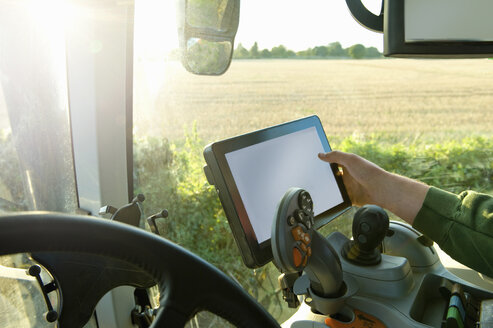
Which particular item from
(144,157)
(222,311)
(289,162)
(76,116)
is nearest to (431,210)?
(289,162)

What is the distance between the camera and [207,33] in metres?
1.22

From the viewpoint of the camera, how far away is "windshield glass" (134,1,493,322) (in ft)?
7.53

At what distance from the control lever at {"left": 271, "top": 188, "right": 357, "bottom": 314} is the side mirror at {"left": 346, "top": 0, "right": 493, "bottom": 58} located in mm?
461

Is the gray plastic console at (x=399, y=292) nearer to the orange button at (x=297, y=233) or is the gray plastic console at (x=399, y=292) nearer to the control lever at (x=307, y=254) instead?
the control lever at (x=307, y=254)

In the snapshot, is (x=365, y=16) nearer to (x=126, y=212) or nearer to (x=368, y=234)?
(x=368, y=234)

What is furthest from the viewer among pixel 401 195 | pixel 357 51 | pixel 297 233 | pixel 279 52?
pixel 279 52

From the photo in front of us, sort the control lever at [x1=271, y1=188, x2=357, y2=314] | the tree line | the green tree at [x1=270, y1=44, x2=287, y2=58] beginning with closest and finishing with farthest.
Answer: the control lever at [x1=271, y1=188, x2=357, y2=314]
the tree line
the green tree at [x1=270, y1=44, x2=287, y2=58]

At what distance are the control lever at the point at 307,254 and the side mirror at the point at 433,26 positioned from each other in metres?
0.46

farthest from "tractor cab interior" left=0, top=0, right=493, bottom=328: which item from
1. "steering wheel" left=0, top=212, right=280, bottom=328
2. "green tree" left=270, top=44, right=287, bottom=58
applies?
"green tree" left=270, top=44, right=287, bottom=58

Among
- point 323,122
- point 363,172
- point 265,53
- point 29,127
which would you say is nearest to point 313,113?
point 323,122

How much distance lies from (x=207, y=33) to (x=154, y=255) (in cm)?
88

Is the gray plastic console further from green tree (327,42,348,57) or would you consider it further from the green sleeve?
green tree (327,42,348,57)

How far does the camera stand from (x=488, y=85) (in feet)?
7.68

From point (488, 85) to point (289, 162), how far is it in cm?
175
